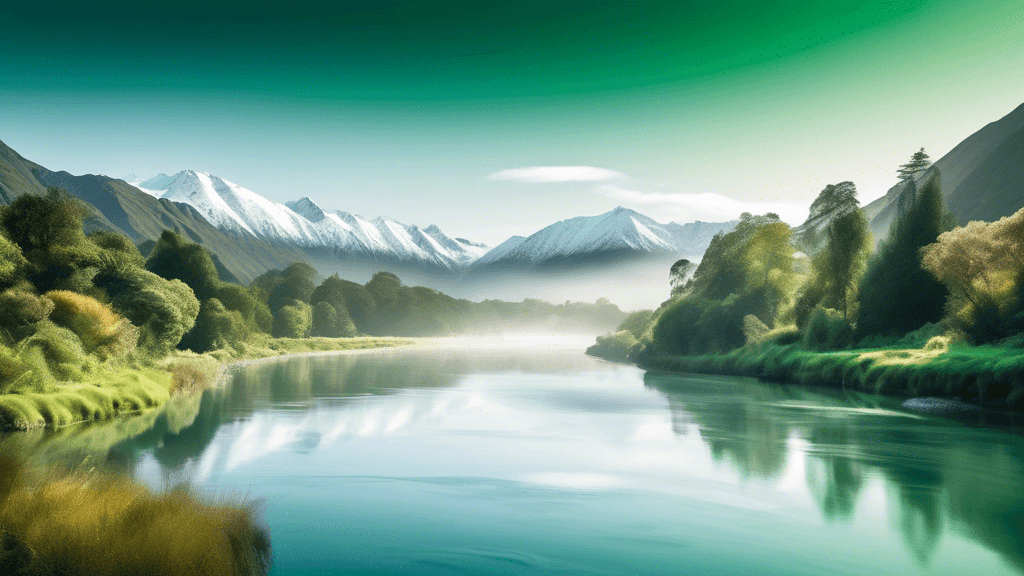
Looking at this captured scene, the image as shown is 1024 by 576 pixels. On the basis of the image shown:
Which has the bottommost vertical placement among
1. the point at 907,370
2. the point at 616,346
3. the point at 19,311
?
the point at 616,346

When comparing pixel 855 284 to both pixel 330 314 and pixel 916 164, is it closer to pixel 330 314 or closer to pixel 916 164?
pixel 916 164

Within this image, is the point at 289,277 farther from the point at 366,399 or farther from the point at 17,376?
the point at 17,376

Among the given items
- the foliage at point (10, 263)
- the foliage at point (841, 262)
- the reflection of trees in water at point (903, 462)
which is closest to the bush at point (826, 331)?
the foliage at point (841, 262)

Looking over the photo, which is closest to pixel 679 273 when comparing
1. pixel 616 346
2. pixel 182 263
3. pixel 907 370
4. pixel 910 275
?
pixel 616 346

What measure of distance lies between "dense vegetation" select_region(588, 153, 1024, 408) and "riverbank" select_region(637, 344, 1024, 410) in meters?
0.08

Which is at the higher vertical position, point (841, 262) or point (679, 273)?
point (679, 273)

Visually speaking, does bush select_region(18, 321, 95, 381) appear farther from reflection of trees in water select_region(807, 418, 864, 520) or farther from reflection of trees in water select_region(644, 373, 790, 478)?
reflection of trees in water select_region(807, 418, 864, 520)

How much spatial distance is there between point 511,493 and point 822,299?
169 ft

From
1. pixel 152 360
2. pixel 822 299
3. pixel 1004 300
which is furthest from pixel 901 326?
pixel 152 360

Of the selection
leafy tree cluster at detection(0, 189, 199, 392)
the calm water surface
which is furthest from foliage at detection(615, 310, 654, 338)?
leafy tree cluster at detection(0, 189, 199, 392)

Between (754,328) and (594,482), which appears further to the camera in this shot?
(754,328)

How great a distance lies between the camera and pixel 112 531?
854cm

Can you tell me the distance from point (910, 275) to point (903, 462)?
1332 inches

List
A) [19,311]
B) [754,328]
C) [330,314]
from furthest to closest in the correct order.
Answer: [330,314], [754,328], [19,311]
